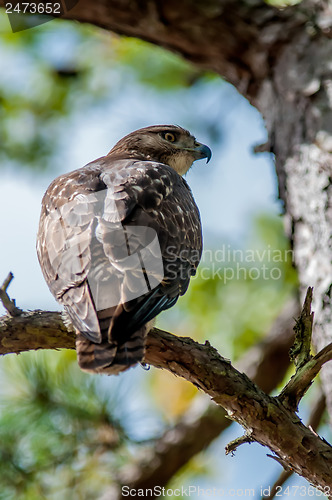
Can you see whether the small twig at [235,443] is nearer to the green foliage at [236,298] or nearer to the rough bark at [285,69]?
the rough bark at [285,69]

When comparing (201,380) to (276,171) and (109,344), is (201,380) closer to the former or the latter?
(109,344)

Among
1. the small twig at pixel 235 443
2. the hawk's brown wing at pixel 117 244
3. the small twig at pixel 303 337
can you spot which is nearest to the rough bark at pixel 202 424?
the hawk's brown wing at pixel 117 244

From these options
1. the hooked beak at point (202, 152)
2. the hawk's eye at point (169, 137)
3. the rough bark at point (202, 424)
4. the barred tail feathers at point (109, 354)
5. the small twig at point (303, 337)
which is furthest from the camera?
the hawk's eye at point (169, 137)

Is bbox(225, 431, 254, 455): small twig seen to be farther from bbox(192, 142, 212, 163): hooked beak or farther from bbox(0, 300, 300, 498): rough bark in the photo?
bbox(192, 142, 212, 163): hooked beak

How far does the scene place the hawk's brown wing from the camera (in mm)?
3199

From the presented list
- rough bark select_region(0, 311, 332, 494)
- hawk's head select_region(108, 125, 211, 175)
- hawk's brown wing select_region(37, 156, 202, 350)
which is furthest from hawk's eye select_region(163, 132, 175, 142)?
rough bark select_region(0, 311, 332, 494)

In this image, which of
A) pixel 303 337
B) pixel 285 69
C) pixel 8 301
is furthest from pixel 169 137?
pixel 303 337

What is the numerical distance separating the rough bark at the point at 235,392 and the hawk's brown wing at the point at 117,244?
0.24 meters

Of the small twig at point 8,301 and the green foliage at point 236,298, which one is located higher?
the green foliage at point 236,298

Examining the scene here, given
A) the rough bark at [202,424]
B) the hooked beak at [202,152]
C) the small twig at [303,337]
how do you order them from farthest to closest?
the hooked beak at [202,152] < the rough bark at [202,424] < the small twig at [303,337]

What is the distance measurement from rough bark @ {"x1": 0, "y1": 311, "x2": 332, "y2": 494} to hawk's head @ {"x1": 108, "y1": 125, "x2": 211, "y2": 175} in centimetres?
281

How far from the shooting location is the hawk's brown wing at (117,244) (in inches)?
126

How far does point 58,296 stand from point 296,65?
2.98 meters

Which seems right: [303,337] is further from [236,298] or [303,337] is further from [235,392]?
[236,298]
